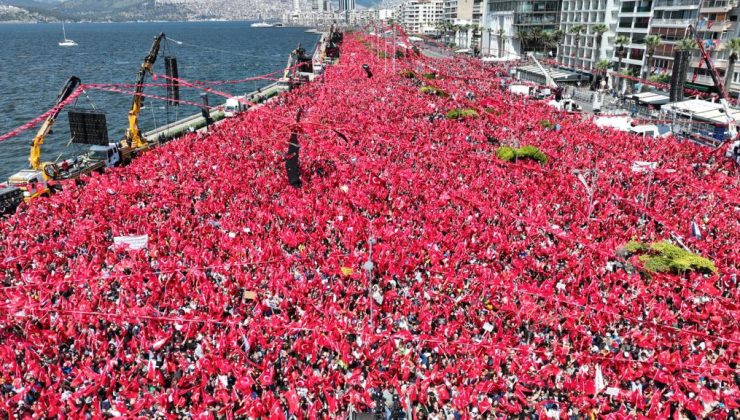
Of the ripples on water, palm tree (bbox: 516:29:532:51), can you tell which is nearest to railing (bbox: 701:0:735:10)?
palm tree (bbox: 516:29:532:51)

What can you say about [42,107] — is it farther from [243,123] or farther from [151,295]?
[151,295]

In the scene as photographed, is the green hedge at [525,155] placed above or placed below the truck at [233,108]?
below

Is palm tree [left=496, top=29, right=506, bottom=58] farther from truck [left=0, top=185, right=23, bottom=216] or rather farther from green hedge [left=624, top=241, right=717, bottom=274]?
truck [left=0, top=185, right=23, bottom=216]

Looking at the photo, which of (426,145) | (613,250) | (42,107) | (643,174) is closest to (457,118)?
(426,145)

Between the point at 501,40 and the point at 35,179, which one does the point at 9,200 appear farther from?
the point at 501,40

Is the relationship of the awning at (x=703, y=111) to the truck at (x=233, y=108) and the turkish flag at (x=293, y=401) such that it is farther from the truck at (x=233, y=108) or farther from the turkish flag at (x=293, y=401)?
the turkish flag at (x=293, y=401)

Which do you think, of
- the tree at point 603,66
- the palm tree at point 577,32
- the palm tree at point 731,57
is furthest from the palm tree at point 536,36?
the palm tree at point 731,57
